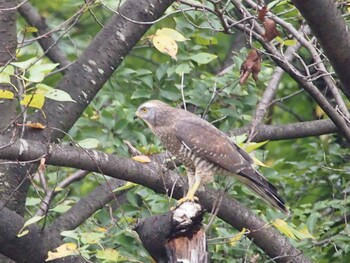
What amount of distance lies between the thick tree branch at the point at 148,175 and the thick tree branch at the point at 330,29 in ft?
3.85

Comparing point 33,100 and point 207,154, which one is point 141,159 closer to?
point 207,154

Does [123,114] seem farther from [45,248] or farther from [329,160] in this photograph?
[329,160]

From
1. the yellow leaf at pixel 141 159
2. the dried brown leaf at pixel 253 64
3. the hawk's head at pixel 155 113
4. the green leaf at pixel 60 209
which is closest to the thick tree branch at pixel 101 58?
the hawk's head at pixel 155 113

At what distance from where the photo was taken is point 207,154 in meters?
5.28

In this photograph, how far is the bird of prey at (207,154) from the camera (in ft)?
17.3

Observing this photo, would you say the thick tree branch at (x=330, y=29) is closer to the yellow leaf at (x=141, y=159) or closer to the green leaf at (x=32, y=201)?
the yellow leaf at (x=141, y=159)

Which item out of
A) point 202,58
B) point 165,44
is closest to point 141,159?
point 165,44

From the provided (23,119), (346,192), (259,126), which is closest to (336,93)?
(259,126)

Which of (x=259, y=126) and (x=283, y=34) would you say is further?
(x=283, y=34)

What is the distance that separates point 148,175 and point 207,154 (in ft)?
1.37

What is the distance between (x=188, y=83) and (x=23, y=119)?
1.38 meters

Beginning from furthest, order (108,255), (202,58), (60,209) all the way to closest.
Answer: (202,58)
(60,209)
(108,255)

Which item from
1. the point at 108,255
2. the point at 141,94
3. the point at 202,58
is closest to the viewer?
the point at 108,255

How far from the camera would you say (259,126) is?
5.87 metres
